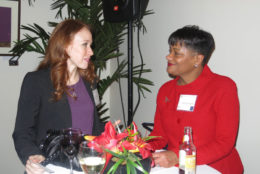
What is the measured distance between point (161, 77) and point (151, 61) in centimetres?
29

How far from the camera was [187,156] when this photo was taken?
4.24ft

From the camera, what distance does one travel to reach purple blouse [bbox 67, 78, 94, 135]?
73.3 inches

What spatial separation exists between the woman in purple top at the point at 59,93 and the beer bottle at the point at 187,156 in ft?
2.54

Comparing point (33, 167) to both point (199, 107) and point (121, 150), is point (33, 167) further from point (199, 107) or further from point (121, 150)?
point (199, 107)

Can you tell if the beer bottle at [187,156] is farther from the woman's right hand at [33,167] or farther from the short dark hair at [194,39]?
the short dark hair at [194,39]

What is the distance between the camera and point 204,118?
6.17 ft

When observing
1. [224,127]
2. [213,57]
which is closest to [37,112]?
[224,127]

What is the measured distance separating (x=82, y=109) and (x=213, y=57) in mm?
1275

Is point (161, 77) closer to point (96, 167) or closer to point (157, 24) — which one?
point (157, 24)

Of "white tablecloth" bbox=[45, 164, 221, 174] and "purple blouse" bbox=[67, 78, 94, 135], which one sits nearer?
"white tablecloth" bbox=[45, 164, 221, 174]

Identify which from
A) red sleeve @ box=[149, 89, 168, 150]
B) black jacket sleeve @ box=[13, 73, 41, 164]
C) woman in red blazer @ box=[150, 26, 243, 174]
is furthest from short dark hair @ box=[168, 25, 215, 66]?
black jacket sleeve @ box=[13, 73, 41, 164]

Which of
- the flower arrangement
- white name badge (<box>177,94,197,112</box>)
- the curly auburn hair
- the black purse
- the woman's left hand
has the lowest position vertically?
the woman's left hand

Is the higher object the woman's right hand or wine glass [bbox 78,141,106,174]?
wine glass [bbox 78,141,106,174]

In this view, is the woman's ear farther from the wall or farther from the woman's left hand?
the woman's left hand
